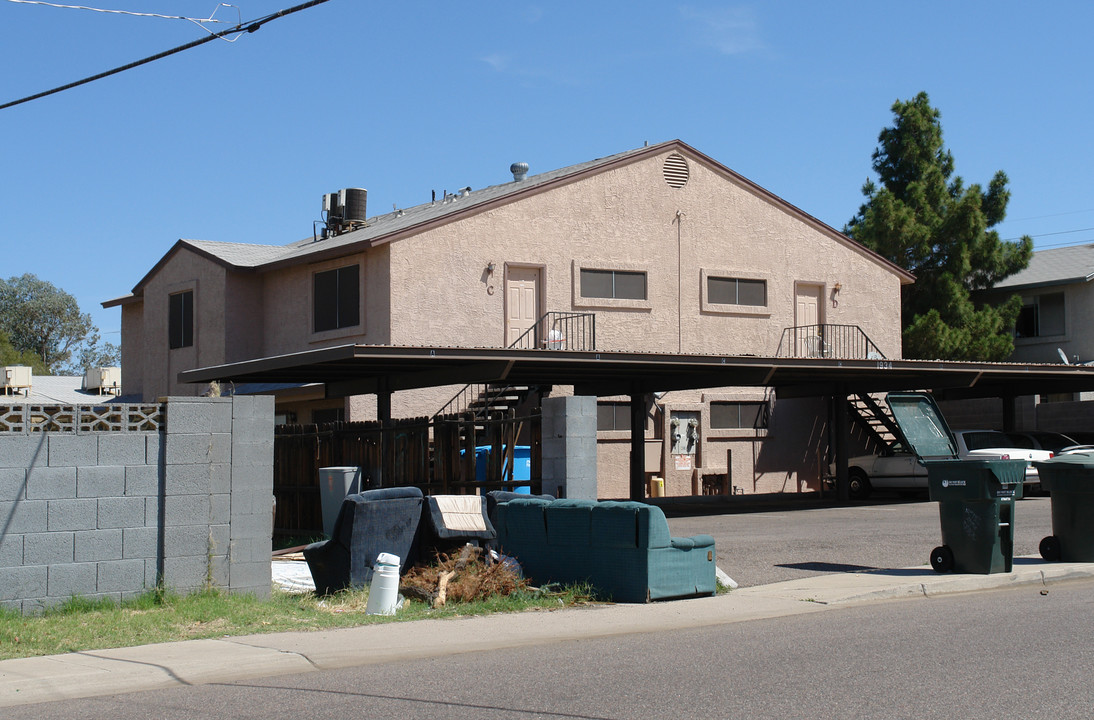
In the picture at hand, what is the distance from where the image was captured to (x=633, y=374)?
78.7 ft

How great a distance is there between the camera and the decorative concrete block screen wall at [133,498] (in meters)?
10.1

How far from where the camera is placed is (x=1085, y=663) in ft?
26.2

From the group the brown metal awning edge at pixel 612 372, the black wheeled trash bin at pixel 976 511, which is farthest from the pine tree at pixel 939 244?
the black wheeled trash bin at pixel 976 511

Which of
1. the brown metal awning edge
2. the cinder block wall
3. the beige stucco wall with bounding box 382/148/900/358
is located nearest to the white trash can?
the cinder block wall

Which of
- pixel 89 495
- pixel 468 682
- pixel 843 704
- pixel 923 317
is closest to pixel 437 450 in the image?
pixel 89 495

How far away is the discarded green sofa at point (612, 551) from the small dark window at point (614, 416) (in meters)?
16.7

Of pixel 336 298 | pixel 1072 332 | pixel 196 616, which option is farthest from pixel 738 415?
pixel 196 616

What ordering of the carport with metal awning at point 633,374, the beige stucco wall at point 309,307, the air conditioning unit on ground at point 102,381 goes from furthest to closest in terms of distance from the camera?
1. the air conditioning unit on ground at point 102,381
2. the beige stucco wall at point 309,307
3. the carport with metal awning at point 633,374

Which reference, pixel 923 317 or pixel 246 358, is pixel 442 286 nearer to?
→ pixel 246 358

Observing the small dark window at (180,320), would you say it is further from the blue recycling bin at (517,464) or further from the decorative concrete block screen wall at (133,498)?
the decorative concrete block screen wall at (133,498)

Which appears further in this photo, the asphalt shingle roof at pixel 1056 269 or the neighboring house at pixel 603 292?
the asphalt shingle roof at pixel 1056 269

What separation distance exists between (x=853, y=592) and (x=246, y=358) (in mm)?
21707

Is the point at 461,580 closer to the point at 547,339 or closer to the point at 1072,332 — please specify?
the point at 547,339

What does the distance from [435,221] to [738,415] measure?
33.7 feet
